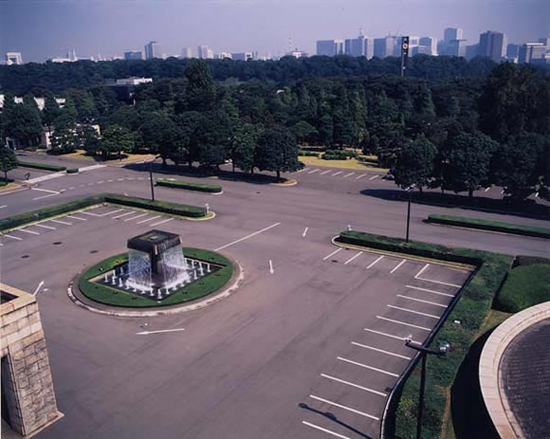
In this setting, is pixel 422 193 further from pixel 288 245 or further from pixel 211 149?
pixel 211 149

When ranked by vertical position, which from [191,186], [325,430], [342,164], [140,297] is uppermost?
[191,186]

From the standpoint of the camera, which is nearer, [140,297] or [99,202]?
[140,297]

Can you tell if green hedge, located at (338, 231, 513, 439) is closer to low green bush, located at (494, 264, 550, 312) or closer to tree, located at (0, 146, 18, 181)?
low green bush, located at (494, 264, 550, 312)

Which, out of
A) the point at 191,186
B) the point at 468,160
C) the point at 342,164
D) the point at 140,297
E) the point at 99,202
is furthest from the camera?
the point at 342,164

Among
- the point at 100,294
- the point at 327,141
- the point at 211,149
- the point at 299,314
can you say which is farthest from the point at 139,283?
Result: the point at 327,141

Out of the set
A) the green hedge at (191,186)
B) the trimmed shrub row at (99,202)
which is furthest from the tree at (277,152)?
the trimmed shrub row at (99,202)

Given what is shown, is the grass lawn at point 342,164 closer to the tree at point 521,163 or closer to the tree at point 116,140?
the tree at point 521,163

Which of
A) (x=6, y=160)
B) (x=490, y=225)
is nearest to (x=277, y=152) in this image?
(x=490, y=225)

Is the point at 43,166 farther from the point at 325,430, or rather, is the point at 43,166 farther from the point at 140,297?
the point at 325,430
